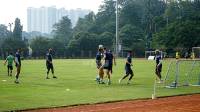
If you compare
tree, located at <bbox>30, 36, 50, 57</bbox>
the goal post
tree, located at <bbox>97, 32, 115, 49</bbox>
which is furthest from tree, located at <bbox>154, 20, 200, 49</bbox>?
the goal post

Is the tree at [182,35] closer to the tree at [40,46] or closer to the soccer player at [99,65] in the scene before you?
the tree at [40,46]

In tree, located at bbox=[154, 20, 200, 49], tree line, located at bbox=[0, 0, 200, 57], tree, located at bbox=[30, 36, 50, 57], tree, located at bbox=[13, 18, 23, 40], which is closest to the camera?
tree, located at bbox=[154, 20, 200, 49]

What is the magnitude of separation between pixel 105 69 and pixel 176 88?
169 inches

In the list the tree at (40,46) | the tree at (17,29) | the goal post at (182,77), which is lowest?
Result: the goal post at (182,77)

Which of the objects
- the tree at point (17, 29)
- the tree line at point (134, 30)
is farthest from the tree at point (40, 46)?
the tree at point (17, 29)

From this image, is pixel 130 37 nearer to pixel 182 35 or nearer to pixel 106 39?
pixel 106 39

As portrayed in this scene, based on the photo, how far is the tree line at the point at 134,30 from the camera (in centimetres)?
10238

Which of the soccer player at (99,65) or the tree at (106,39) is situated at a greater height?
the tree at (106,39)

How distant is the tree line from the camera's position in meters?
102

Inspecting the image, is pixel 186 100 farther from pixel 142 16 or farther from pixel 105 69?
pixel 142 16

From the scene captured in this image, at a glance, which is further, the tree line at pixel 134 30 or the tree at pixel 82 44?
the tree at pixel 82 44

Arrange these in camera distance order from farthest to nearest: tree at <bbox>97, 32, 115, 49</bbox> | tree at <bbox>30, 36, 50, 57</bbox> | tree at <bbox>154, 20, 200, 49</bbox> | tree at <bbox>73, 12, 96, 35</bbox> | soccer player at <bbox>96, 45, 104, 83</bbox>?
tree at <bbox>73, 12, 96, 35</bbox> < tree at <bbox>97, 32, 115, 49</bbox> < tree at <bbox>30, 36, 50, 57</bbox> < tree at <bbox>154, 20, 200, 49</bbox> < soccer player at <bbox>96, 45, 104, 83</bbox>

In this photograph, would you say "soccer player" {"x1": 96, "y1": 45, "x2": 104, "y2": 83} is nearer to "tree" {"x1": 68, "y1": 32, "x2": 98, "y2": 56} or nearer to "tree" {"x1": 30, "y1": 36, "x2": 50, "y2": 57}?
"tree" {"x1": 30, "y1": 36, "x2": 50, "y2": 57}

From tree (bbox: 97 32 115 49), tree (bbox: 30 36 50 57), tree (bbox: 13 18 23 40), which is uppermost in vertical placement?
tree (bbox: 13 18 23 40)
